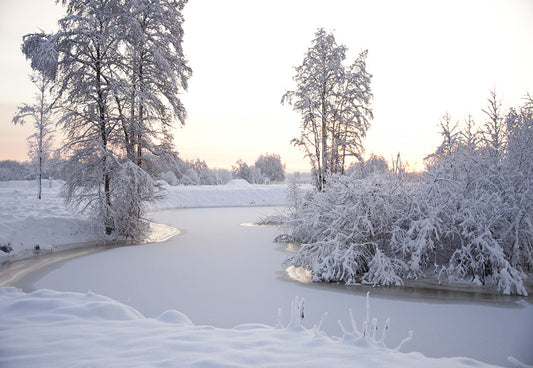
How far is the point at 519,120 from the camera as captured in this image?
998 cm

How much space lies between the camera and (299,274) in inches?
366

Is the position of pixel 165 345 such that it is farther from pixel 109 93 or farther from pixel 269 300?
pixel 109 93

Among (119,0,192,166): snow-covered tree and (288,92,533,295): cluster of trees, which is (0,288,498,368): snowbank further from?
(119,0,192,166): snow-covered tree

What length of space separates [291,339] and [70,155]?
1385 cm

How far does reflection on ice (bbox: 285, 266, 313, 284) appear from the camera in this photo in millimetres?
8758

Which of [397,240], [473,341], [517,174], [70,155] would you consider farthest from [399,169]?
[70,155]

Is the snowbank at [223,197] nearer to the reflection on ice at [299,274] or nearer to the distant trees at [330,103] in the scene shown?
the distant trees at [330,103]

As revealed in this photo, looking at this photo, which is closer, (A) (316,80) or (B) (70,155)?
(B) (70,155)

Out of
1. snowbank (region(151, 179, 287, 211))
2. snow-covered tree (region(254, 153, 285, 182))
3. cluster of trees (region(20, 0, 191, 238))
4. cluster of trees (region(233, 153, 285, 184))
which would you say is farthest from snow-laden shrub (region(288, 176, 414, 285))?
snow-covered tree (region(254, 153, 285, 182))

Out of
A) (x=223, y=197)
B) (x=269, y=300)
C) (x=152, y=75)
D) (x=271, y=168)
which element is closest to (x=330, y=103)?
(x=152, y=75)

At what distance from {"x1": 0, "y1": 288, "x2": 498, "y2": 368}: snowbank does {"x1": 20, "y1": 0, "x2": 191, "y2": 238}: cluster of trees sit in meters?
9.86

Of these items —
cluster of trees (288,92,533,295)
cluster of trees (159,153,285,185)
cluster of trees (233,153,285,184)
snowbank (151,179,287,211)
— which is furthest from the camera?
cluster of trees (233,153,285,184)

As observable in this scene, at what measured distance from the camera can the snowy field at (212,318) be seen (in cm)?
340

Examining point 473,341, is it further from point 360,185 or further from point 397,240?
point 360,185
